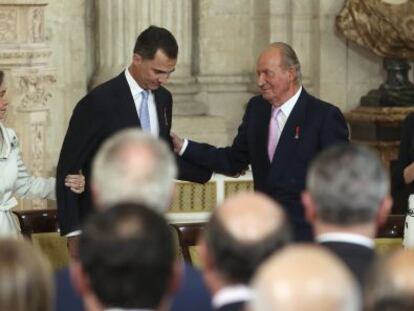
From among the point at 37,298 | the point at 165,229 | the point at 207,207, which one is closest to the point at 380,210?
the point at 165,229

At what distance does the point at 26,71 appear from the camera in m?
9.12

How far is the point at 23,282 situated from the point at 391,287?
2.62 ft

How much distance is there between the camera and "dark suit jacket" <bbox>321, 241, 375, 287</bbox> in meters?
4.18

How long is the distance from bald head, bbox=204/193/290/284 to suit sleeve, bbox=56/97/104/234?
10.3 feet

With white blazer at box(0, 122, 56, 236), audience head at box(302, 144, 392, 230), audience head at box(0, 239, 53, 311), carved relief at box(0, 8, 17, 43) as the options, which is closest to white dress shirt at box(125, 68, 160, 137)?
white blazer at box(0, 122, 56, 236)

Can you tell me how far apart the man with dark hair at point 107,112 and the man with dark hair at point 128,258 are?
3.29 metres

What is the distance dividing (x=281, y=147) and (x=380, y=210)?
8.75 ft

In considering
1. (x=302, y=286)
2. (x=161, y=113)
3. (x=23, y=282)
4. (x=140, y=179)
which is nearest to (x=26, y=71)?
(x=161, y=113)

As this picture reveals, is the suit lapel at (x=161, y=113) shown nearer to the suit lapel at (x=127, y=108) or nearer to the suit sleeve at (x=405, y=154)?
the suit lapel at (x=127, y=108)

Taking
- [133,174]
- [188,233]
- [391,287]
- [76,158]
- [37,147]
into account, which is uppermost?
[133,174]

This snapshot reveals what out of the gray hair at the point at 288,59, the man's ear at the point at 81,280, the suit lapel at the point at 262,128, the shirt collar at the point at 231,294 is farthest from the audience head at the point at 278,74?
the man's ear at the point at 81,280

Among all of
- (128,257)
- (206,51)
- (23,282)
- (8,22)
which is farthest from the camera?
(206,51)

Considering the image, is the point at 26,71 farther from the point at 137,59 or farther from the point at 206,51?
the point at 206,51

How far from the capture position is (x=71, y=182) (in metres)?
6.86
